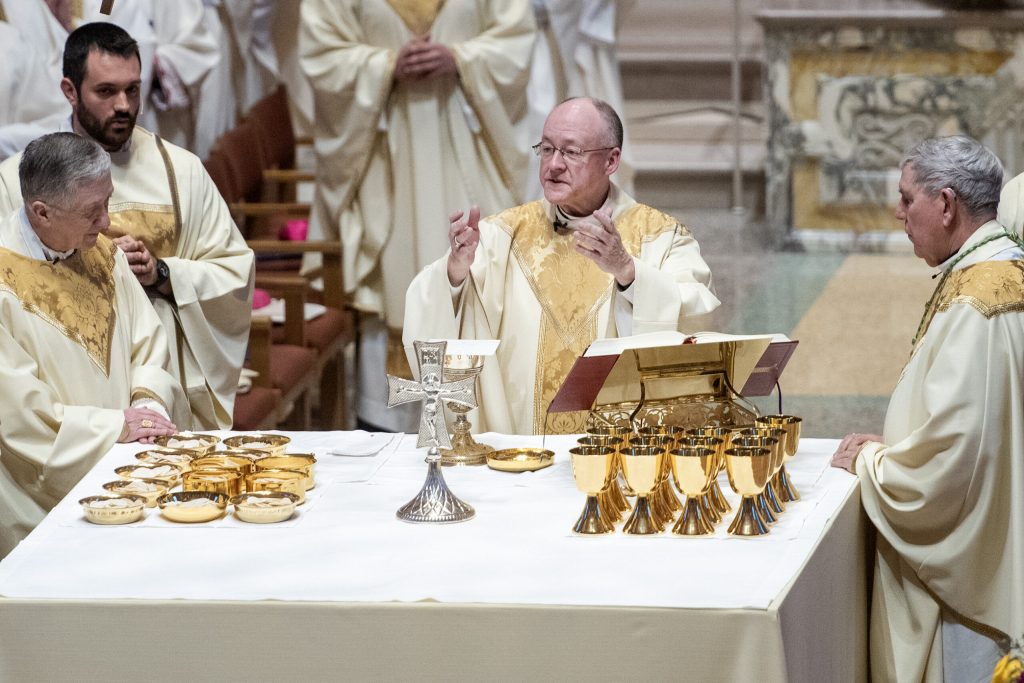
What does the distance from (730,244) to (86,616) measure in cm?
811

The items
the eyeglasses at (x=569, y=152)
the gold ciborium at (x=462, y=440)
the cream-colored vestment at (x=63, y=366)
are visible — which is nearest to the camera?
the gold ciborium at (x=462, y=440)

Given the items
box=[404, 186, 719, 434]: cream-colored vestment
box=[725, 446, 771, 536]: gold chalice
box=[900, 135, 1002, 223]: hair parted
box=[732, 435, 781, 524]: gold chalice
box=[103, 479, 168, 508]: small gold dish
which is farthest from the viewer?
box=[404, 186, 719, 434]: cream-colored vestment

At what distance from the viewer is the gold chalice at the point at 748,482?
110 inches

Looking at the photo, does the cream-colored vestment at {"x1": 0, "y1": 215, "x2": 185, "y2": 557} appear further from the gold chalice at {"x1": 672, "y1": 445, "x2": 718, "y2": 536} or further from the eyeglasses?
the gold chalice at {"x1": 672, "y1": 445, "x2": 718, "y2": 536}

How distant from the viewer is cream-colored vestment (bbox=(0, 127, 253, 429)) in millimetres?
4770

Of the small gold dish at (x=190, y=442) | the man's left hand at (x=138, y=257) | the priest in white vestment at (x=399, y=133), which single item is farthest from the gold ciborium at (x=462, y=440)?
the priest in white vestment at (x=399, y=133)

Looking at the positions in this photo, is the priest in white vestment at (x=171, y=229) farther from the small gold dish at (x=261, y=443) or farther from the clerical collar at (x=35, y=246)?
the small gold dish at (x=261, y=443)

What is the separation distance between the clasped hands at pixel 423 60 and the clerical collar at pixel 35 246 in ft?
10.6

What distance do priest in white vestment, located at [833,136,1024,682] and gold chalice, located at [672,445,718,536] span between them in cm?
55

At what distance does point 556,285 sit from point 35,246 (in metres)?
1.42

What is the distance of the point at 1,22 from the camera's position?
579cm

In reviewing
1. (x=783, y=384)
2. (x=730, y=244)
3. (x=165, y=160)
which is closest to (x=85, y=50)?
(x=165, y=160)

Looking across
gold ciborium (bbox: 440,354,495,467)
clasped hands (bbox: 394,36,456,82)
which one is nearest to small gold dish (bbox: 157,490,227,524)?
gold ciborium (bbox: 440,354,495,467)

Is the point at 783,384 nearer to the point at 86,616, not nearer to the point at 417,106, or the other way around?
the point at 417,106
